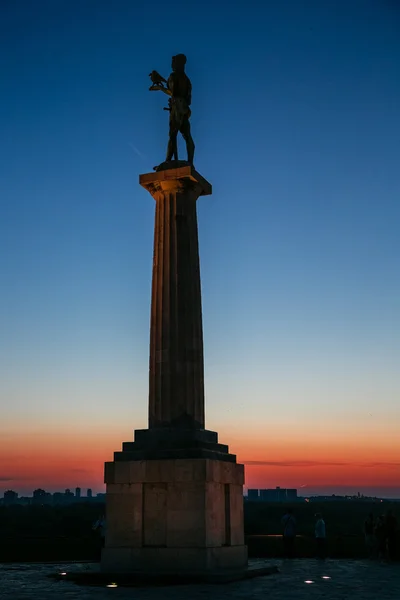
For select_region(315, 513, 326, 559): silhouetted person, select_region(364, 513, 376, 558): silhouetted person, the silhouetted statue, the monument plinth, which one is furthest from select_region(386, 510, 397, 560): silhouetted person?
the silhouetted statue

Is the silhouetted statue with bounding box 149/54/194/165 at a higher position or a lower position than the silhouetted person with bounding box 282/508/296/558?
higher

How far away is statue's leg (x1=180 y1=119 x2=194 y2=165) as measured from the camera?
2391cm

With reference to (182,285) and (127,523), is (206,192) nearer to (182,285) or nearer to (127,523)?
(182,285)

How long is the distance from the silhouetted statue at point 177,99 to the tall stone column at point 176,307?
165cm

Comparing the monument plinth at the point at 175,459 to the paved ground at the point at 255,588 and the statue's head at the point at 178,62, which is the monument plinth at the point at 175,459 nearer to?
the paved ground at the point at 255,588

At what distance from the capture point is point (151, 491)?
19.9 meters

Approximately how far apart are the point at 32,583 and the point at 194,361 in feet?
23.5

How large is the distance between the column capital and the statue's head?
393 centimetres

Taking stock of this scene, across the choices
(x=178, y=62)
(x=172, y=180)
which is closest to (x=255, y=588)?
(x=172, y=180)

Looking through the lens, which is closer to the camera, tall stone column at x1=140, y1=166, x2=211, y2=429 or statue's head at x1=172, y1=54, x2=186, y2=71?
tall stone column at x1=140, y1=166, x2=211, y2=429

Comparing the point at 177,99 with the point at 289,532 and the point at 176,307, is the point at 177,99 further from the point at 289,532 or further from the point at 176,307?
the point at 289,532

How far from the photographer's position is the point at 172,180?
22.4 m

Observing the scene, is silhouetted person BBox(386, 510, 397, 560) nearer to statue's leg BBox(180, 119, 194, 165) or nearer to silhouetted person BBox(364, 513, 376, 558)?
silhouetted person BBox(364, 513, 376, 558)

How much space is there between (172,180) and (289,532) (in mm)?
13677
